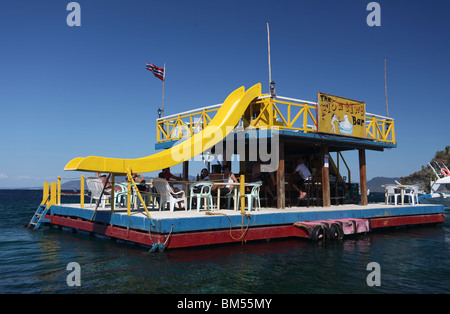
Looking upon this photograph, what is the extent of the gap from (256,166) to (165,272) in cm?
775

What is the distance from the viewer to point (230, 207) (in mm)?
13844

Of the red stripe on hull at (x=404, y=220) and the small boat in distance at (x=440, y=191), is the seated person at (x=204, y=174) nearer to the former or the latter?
the red stripe on hull at (x=404, y=220)

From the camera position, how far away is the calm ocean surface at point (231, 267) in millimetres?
7473

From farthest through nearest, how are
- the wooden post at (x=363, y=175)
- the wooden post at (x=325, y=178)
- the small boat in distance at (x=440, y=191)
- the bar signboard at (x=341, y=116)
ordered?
the small boat in distance at (x=440, y=191), the wooden post at (x=363, y=175), the wooden post at (x=325, y=178), the bar signboard at (x=341, y=116)

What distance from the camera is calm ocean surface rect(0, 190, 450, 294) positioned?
294 inches

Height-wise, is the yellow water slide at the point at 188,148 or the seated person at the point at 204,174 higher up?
the yellow water slide at the point at 188,148

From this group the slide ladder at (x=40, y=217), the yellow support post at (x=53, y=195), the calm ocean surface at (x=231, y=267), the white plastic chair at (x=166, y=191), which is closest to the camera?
the calm ocean surface at (x=231, y=267)

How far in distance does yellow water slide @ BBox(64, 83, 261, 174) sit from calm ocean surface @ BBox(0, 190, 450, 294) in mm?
2340

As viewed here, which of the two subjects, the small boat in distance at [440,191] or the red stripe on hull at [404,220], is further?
the small boat in distance at [440,191]

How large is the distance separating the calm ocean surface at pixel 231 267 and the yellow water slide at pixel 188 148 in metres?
2.34

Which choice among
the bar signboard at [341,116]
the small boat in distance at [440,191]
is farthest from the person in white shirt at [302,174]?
the small boat in distance at [440,191]
